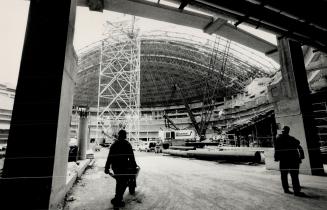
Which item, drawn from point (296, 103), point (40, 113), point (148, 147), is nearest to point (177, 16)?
point (40, 113)

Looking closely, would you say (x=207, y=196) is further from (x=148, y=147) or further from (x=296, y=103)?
(x=148, y=147)

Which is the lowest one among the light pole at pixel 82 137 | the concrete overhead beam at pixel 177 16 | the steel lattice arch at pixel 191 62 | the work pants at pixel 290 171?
the work pants at pixel 290 171

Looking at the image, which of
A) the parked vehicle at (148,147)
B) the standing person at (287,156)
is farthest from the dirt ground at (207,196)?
the parked vehicle at (148,147)

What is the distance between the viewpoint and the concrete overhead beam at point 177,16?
6.40 metres

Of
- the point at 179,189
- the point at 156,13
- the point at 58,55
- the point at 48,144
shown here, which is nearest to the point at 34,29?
the point at 58,55

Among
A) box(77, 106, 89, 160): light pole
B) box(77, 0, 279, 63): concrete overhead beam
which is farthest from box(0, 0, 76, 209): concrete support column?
box(77, 106, 89, 160): light pole

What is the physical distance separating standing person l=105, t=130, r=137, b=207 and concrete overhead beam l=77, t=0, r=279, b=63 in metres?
4.18

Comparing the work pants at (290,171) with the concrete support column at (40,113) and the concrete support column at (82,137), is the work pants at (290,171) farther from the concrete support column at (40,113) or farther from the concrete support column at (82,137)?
the concrete support column at (82,137)

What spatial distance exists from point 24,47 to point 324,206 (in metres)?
6.58

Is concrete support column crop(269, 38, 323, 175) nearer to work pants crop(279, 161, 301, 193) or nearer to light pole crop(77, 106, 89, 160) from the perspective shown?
work pants crop(279, 161, 301, 193)

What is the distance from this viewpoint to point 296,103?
27.5ft

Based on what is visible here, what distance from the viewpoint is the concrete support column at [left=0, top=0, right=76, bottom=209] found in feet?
10.6

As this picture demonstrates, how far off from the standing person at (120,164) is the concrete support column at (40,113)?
1087mm

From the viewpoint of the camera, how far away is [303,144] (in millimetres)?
7988
